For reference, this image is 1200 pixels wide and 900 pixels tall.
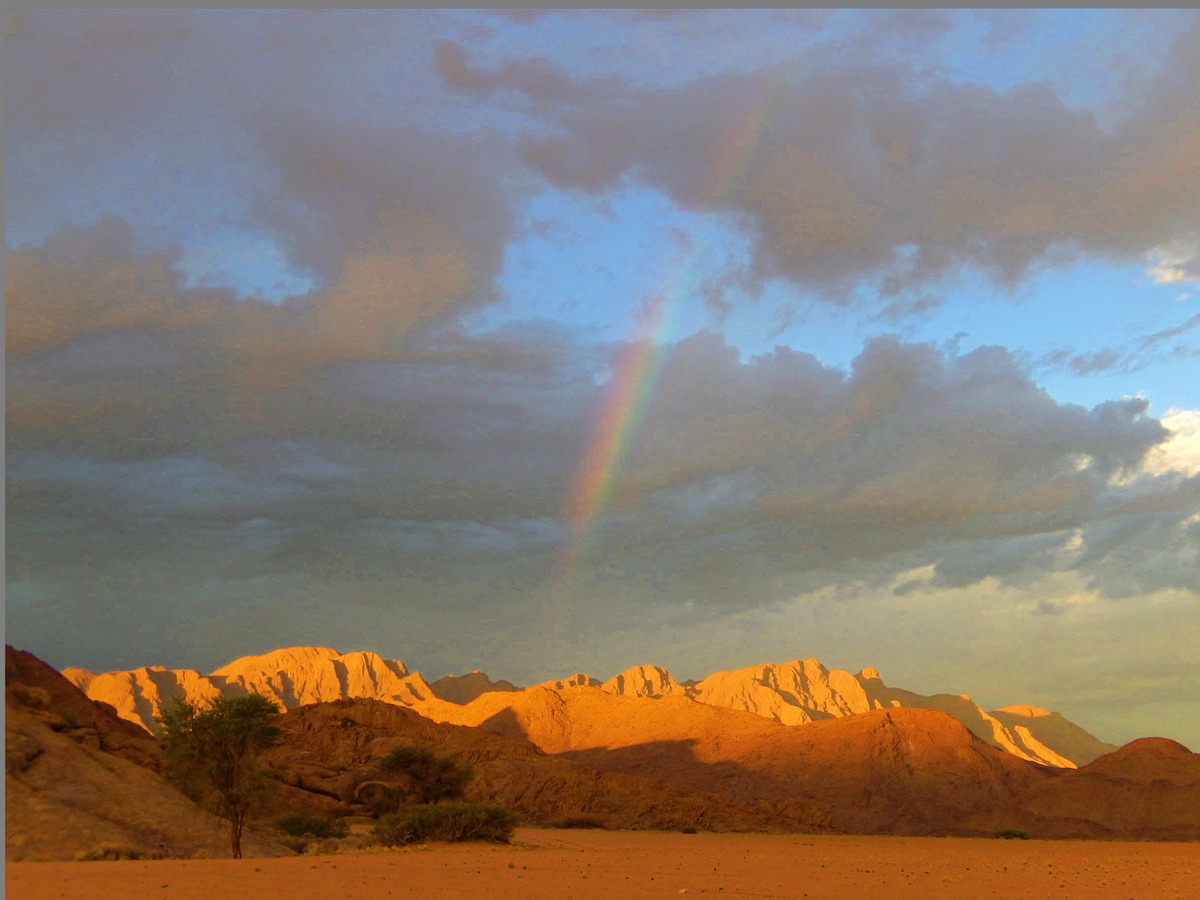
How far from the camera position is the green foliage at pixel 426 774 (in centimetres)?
7362

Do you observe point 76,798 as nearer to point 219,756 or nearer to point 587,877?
point 219,756

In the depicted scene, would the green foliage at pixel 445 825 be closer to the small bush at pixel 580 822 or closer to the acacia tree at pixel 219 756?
the acacia tree at pixel 219 756

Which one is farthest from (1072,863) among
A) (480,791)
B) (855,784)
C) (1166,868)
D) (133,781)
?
(855,784)

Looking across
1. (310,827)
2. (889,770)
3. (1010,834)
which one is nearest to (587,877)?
(310,827)

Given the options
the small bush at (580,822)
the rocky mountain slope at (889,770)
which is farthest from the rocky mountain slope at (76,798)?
the rocky mountain slope at (889,770)

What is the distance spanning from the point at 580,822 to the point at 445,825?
121ft

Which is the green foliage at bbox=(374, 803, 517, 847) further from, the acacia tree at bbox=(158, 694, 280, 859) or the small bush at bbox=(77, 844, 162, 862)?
the small bush at bbox=(77, 844, 162, 862)

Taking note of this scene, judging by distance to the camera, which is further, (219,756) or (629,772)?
(629,772)

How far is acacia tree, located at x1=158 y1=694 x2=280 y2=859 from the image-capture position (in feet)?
124

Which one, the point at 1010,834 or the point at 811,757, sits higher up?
the point at 811,757

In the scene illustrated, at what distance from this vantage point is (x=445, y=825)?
4650cm

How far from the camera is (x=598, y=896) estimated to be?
25.6 meters

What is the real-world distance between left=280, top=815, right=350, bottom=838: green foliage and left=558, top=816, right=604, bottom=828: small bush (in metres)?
25.1

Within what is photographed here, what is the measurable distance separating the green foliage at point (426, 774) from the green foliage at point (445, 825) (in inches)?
1022
